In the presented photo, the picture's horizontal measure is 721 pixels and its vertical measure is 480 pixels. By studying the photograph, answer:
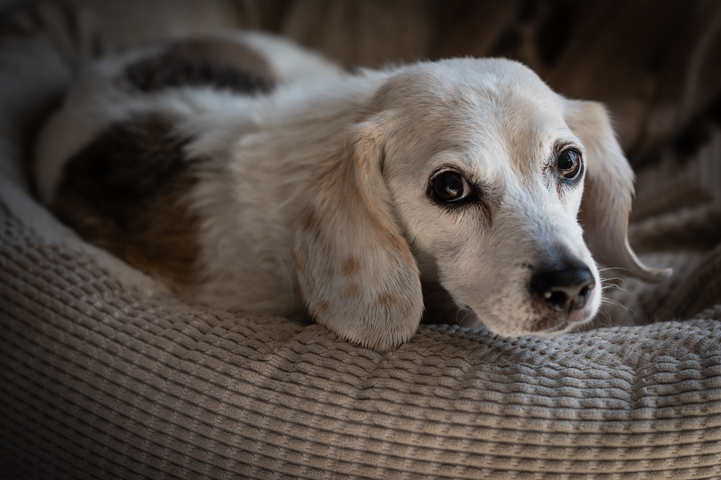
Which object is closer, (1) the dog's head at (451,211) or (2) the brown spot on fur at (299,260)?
(1) the dog's head at (451,211)

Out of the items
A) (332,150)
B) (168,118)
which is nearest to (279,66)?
(168,118)

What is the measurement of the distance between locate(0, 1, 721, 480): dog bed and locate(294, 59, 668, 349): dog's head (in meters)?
0.12

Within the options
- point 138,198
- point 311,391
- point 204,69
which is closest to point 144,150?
point 138,198

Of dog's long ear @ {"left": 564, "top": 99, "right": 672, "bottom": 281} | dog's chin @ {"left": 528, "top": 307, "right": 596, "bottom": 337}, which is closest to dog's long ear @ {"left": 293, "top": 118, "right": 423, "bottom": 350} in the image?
dog's chin @ {"left": 528, "top": 307, "right": 596, "bottom": 337}

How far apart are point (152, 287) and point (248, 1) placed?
223 centimetres

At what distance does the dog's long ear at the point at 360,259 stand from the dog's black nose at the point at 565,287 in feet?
1.08

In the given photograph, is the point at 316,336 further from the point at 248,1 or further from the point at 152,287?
the point at 248,1

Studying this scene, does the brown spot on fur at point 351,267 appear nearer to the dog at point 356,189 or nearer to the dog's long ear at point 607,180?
the dog at point 356,189

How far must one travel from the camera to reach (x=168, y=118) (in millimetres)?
2059

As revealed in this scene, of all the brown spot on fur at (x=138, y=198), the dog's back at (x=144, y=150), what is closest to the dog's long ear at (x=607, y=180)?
the dog's back at (x=144, y=150)

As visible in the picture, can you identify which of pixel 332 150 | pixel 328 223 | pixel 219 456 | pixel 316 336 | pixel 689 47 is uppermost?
pixel 689 47

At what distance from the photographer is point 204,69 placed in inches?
93.5

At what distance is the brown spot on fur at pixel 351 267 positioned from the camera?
4.95 feet

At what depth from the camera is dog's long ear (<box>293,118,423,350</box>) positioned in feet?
4.87
